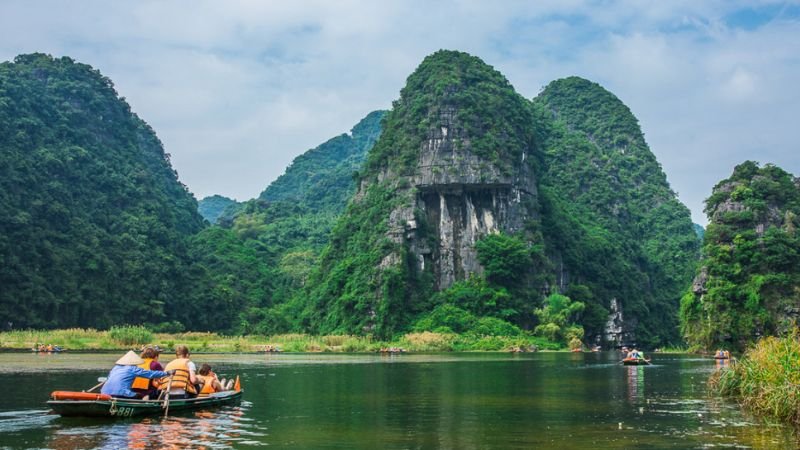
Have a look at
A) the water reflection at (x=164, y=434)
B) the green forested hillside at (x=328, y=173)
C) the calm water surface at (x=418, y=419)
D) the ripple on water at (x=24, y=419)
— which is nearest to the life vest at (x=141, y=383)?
the water reflection at (x=164, y=434)

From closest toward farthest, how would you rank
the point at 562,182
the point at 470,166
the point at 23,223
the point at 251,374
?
the point at 251,374 < the point at 23,223 < the point at 470,166 < the point at 562,182

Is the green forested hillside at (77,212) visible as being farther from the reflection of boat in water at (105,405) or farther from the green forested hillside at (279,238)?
the reflection of boat in water at (105,405)

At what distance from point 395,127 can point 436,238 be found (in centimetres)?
1647

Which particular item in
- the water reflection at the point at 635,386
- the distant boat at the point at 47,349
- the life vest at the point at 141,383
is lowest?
the water reflection at the point at 635,386

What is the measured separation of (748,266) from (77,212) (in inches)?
2610

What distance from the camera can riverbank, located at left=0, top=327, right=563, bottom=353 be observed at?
55.9 metres

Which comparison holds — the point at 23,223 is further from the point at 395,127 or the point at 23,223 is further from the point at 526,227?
the point at 526,227

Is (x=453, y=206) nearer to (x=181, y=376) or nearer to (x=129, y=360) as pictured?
(x=181, y=376)

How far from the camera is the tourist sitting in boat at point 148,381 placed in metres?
19.1

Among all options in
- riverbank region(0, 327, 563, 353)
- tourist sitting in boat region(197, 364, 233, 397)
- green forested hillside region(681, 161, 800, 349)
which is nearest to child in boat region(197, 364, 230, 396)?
tourist sitting in boat region(197, 364, 233, 397)

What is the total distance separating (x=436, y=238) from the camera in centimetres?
9181

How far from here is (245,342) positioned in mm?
68188

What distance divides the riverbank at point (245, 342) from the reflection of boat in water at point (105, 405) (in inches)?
1474

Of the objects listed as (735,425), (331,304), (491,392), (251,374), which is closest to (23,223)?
(331,304)
